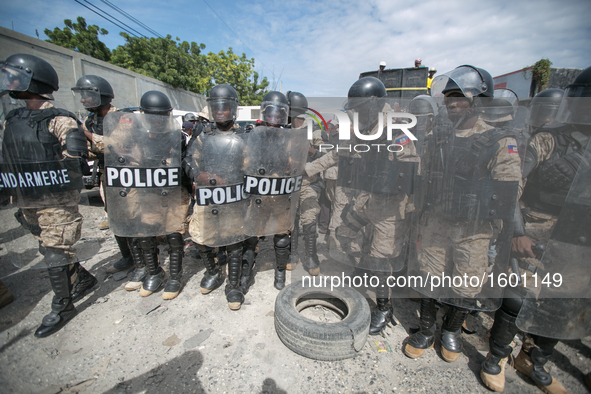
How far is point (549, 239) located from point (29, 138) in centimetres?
435

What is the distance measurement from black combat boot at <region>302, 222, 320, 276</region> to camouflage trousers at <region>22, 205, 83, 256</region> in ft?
8.85

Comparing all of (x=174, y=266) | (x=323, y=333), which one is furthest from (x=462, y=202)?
(x=174, y=266)

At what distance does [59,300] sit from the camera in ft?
8.69

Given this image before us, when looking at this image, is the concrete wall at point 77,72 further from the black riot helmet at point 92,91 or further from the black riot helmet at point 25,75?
the black riot helmet at point 25,75

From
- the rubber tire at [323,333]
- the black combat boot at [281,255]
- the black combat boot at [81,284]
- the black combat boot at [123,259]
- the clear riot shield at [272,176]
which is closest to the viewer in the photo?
the rubber tire at [323,333]

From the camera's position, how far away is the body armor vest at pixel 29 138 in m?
2.32

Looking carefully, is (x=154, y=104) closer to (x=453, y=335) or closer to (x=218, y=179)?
(x=218, y=179)

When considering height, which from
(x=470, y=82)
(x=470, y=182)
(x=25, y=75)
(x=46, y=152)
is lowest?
(x=470, y=182)

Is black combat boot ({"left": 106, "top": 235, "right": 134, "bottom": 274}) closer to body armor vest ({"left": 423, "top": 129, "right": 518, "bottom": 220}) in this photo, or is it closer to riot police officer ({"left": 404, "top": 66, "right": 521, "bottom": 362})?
riot police officer ({"left": 404, "top": 66, "right": 521, "bottom": 362})

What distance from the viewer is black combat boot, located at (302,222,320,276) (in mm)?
3748

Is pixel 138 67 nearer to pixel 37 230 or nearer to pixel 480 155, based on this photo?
pixel 37 230

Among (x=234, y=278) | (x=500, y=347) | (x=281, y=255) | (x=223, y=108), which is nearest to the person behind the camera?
(x=500, y=347)

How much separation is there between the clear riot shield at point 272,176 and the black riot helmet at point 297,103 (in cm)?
153

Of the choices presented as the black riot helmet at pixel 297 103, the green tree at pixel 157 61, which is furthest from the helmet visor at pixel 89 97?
the green tree at pixel 157 61
